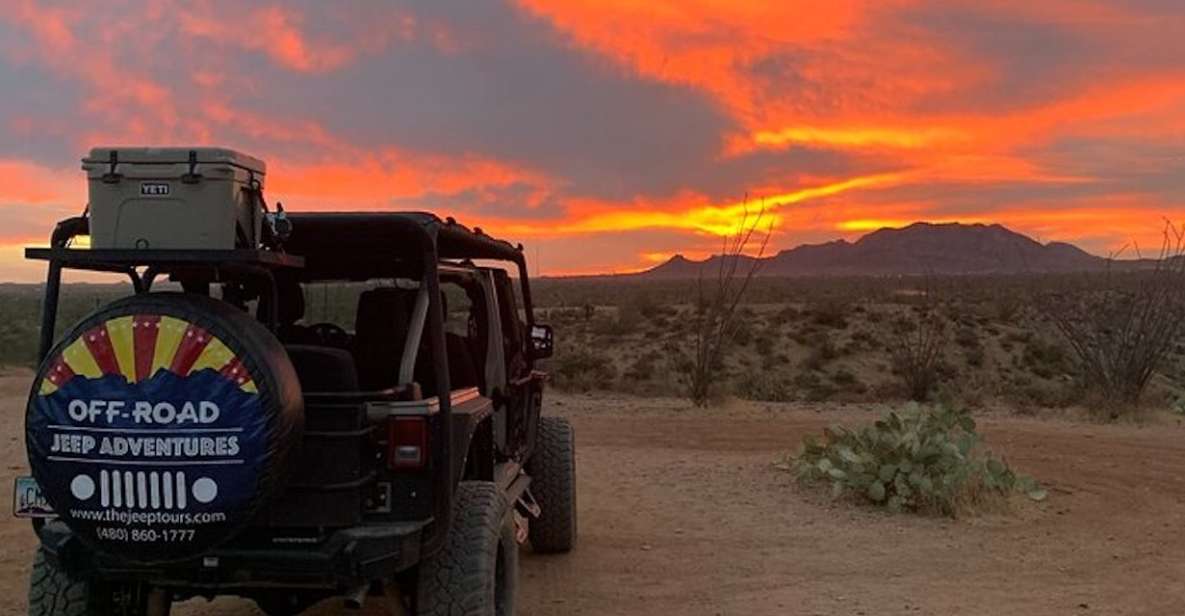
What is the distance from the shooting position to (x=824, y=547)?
834cm

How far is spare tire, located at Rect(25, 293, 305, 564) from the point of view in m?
3.98

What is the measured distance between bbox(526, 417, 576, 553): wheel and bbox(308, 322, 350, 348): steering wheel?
1944 mm

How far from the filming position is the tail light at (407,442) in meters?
4.56

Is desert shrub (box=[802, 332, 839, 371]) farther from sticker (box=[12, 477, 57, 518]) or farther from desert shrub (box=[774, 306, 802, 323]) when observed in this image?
sticker (box=[12, 477, 57, 518])

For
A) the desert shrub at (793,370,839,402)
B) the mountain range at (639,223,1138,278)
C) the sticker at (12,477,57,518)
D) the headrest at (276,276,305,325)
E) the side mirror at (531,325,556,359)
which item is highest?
the mountain range at (639,223,1138,278)

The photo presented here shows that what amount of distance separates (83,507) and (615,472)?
25.6 ft

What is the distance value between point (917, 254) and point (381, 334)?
568ft

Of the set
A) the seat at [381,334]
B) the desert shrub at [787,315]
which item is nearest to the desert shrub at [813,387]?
the desert shrub at [787,315]

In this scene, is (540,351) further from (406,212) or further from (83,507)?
(83,507)

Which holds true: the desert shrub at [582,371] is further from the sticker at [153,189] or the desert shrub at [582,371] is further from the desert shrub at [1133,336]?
the sticker at [153,189]

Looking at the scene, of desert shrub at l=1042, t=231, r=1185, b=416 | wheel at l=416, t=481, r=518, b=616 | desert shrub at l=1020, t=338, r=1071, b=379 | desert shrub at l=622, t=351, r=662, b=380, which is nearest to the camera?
wheel at l=416, t=481, r=518, b=616

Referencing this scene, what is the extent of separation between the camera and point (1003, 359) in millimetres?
28828

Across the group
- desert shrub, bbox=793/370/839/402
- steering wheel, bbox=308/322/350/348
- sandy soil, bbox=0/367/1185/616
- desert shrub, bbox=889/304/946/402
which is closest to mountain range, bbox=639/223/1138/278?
desert shrub, bbox=889/304/946/402

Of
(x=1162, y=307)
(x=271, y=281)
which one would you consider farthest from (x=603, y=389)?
(x=271, y=281)
